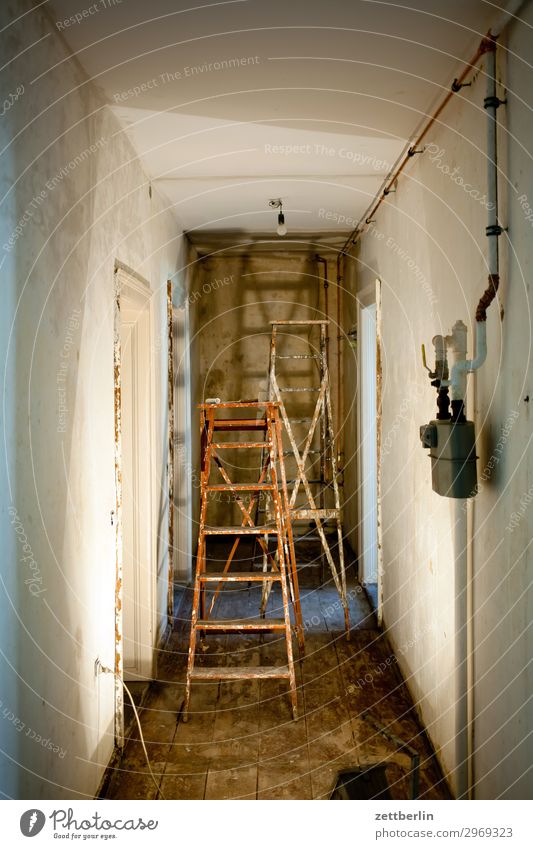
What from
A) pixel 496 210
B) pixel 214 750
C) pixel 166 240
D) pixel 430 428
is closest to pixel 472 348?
pixel 430 428

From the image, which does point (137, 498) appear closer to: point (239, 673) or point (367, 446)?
point (239, 673)

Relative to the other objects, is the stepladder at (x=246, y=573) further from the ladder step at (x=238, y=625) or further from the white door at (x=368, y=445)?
the white door at (x=368, y=445)

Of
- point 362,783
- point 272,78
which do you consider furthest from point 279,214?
point 362,783

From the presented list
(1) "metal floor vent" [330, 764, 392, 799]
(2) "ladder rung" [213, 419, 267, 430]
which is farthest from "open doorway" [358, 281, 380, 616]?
(1) "metal floor vent" [330, 764, 392, 799]

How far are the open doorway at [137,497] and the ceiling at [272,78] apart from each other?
2.72 feet

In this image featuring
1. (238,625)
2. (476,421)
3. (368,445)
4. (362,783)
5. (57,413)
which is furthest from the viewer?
(368,445)

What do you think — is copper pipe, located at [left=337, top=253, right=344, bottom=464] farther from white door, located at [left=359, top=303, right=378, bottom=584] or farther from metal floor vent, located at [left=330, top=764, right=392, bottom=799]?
metal floor vent, located at [left=330, top=764, right=392, bottom=799]

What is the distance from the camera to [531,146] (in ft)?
5.50

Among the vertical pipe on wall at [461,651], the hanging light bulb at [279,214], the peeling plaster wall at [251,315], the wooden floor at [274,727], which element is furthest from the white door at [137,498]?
the peeling plaster wall at [251,315]

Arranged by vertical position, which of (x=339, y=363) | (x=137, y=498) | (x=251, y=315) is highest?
(x=251, y=315)

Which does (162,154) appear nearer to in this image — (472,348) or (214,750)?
(472,348)

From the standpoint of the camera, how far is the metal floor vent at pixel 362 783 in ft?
5.89

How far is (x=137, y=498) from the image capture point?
3.51m

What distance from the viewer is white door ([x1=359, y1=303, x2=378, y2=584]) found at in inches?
190
